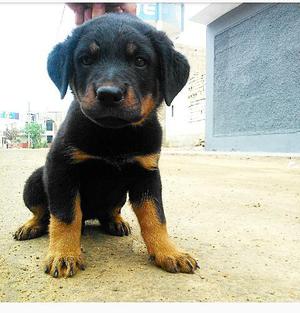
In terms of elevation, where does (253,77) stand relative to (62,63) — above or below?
above

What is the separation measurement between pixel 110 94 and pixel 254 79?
29.5 feet

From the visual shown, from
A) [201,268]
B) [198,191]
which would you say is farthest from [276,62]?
[201,268]

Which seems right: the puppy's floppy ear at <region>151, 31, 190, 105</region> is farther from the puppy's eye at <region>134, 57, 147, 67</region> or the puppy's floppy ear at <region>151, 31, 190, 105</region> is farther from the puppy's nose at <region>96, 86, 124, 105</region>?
the puppy's nose at <region>96, 86, 124, 105</region>

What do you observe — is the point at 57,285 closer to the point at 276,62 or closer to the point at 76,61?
the point at 76,61

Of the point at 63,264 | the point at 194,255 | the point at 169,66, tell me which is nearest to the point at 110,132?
the point at 169,66

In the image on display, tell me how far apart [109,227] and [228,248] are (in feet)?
2.25

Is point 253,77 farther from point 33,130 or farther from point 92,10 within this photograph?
point 92,10

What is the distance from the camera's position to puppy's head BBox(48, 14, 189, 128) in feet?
5.28

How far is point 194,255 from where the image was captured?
1.96m

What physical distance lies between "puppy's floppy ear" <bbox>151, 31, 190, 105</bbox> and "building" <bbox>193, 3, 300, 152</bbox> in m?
6.38

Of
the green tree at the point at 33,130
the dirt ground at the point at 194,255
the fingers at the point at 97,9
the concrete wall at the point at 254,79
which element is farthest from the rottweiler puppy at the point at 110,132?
the concrete wall at the point at 254,79

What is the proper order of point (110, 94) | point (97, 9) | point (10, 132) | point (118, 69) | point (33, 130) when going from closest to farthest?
point (110, 94) < point (118, 69) < point (97, 9) < point (10, 132) < point (33, 130)

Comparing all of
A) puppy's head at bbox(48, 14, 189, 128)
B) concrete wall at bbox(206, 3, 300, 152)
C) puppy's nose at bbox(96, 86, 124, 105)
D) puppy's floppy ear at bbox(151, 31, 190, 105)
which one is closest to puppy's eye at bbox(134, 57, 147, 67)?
puppy's head at bbox(48, 14, 189, 128)

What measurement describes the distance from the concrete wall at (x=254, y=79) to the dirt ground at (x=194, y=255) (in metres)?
5.71
